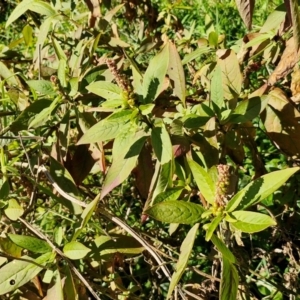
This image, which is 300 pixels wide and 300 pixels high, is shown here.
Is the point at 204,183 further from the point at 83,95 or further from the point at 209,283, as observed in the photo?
the point at 209,283

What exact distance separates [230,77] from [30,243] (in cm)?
61

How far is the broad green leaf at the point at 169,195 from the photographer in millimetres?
1103

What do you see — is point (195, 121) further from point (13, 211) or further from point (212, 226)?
point (13, 211)

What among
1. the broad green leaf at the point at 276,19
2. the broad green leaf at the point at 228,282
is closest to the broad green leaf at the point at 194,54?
the broad green leaf at the point at 276,19

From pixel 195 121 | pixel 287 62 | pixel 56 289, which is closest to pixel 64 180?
pixel 56 289

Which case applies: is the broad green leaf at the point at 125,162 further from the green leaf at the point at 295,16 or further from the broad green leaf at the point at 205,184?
the green leaf at the point at 295,16

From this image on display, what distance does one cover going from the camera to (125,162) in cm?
115

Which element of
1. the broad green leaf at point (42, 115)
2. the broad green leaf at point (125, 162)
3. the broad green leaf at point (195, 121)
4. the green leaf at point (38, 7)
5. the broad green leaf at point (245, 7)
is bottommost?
the broad green leaf at point (125, 162)

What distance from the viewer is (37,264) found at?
4.03 ft

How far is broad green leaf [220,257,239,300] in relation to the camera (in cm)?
98

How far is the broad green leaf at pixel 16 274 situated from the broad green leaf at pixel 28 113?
328 mm

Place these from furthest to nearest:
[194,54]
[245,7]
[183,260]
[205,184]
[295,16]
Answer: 1. [194,54]
2. [205,184]
3. [183,260]
4. [245,7]
5. [295,16]

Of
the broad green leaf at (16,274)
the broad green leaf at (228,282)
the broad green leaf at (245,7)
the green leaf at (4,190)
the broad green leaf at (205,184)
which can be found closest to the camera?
the broad green leaf at (245,7)

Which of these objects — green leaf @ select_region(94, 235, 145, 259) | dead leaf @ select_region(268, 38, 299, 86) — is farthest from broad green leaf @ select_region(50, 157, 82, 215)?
dead leaf @ select_region(268, 38, 299, 86)
